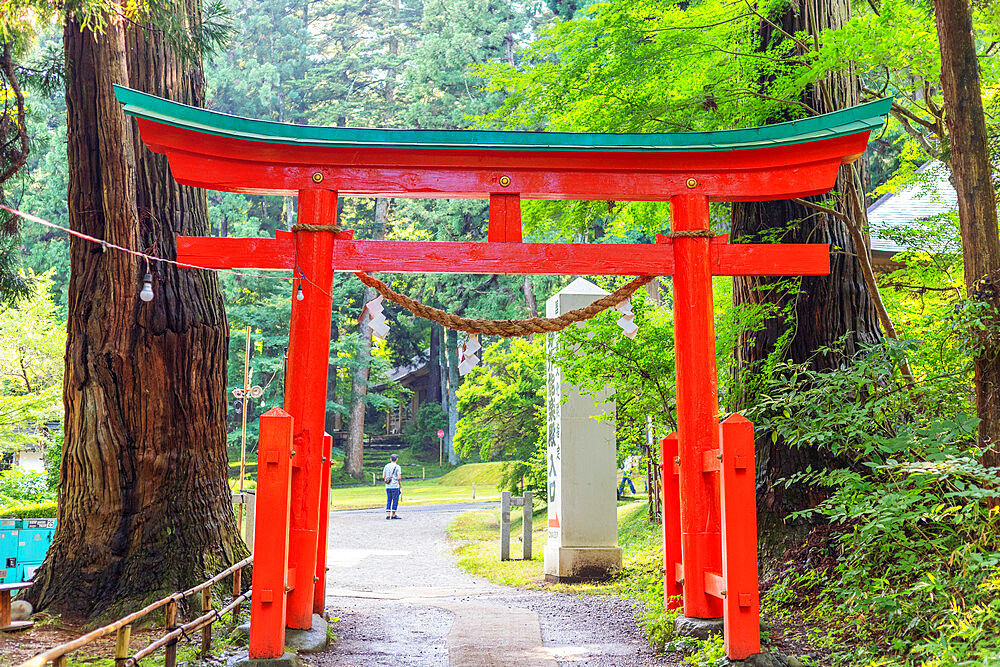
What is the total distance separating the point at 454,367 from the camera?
108 ft

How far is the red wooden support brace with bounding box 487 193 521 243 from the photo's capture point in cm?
648

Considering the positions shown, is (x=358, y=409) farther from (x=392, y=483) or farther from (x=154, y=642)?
(x=154, y=642)

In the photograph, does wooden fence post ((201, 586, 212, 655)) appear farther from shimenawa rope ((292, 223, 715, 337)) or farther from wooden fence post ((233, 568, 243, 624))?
shimenawa rope ((292, 223, 715, 337))

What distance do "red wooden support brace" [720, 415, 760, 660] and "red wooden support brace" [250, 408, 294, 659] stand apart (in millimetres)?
2912

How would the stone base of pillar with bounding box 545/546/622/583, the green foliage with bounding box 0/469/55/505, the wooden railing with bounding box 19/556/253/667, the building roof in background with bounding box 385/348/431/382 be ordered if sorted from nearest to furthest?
the wooden railing with bounding box 19/556/253/667, the stone base of pillar with bounding box 545/546/622/583, the green foliage with bounding box 0/469/55/505, the building roof in background with bounding box 385/348/431/382

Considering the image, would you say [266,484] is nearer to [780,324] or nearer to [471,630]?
[471,630]

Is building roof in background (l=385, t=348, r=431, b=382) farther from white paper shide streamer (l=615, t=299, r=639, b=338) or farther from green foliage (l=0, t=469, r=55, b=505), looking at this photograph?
white paper shide streamer (l=615, t=299, r=639, b=338)

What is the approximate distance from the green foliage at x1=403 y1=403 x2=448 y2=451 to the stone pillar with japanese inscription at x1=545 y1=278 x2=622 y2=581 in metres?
23.6

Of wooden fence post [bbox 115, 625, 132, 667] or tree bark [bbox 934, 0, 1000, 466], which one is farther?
tree bark [bbox 934, 0, 1000, 466]

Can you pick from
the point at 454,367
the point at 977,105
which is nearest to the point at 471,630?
the point at 977,105

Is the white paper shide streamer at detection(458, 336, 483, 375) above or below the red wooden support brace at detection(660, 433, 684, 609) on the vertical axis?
above

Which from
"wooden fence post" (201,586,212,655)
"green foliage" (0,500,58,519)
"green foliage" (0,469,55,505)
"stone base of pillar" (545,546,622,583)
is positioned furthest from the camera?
"green foliage" (0,469,55,505)

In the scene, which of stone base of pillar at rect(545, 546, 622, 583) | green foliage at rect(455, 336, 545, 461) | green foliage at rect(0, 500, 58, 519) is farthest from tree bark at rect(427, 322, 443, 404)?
stone base of pillar at rect(545, 546, 622, 583)

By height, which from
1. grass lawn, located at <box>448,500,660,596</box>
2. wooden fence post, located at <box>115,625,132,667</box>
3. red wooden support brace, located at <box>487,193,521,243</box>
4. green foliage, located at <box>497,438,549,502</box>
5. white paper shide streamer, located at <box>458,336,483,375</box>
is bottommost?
grass lawn, located at <box>448,500,660,596</box>
